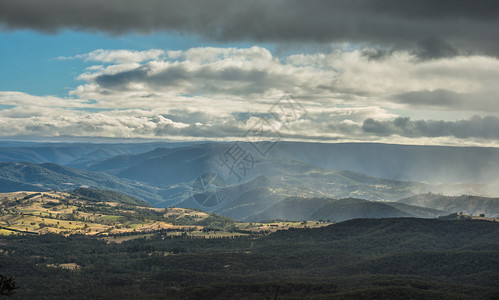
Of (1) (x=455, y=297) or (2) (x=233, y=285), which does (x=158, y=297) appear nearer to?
(2) (x=233, y=285)

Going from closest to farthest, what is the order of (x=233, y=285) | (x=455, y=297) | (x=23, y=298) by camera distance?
(x=455, y=297) → (x=23, y=298) → (x=233, y=285)

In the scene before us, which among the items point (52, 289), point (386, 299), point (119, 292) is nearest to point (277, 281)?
point (386, 299)

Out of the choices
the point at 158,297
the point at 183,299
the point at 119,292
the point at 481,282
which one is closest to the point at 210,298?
the point at 183,299

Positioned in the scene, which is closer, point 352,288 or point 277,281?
point 352,288

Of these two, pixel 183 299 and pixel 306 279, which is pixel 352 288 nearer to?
pixel 306 279

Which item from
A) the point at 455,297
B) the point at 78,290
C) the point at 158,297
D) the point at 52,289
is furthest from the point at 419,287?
the point at 52,289

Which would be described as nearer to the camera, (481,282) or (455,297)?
(455,297)

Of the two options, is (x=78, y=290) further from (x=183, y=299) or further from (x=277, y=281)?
(x=277, y=281)

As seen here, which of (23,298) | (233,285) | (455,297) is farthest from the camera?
(233,285)
